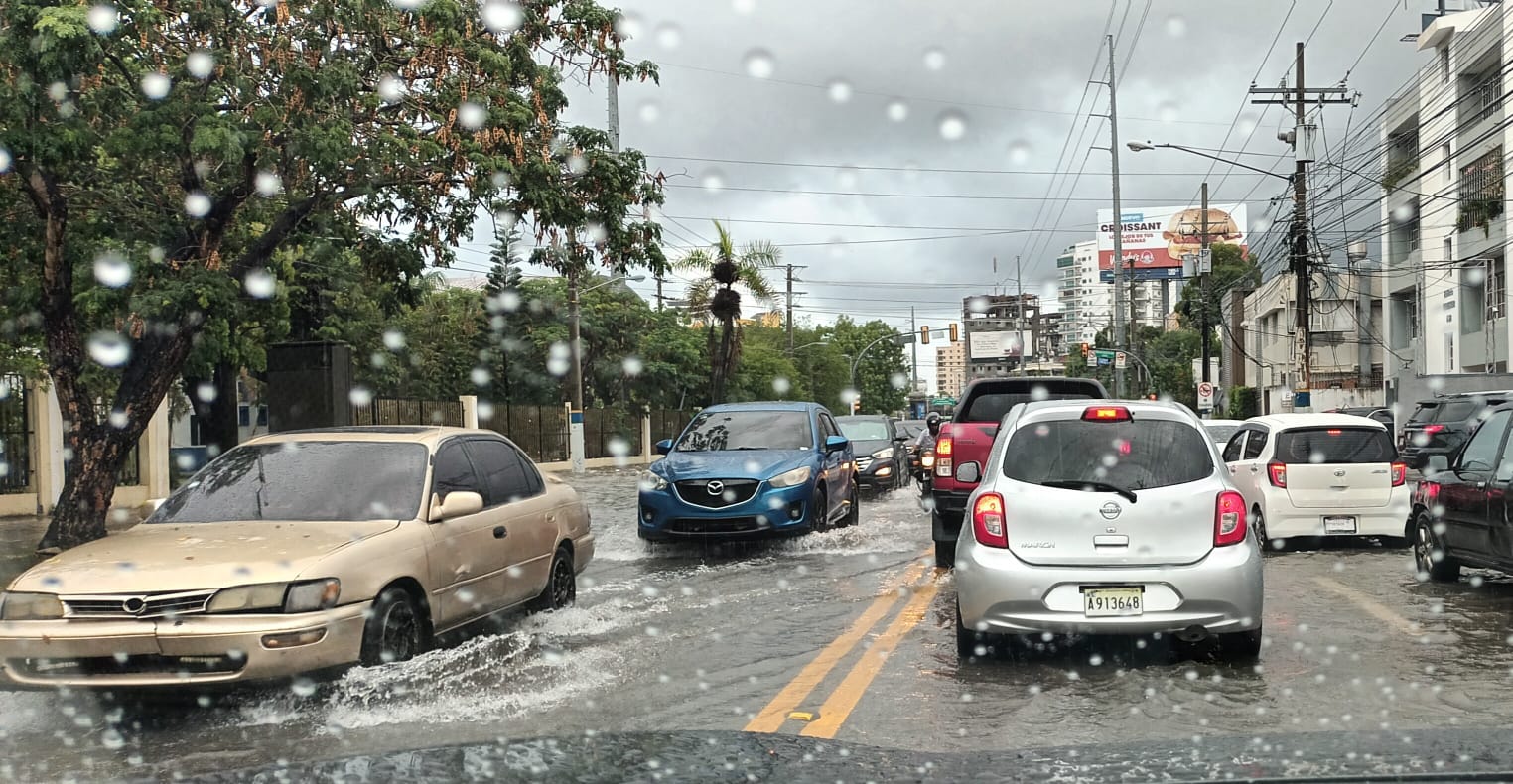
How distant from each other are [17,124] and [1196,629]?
1026 centimetres

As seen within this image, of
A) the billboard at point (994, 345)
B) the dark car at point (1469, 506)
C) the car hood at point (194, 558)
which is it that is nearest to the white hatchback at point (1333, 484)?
the dark car at point (1469, 506)

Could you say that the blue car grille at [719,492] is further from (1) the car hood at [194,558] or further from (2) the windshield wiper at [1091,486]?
(1) the car hood at [194,558]

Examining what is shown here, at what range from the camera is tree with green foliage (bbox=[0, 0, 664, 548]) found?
36.8ft

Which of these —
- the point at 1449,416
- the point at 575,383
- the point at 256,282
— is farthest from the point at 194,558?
the point at 575,383

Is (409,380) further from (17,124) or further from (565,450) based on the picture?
(17,124)

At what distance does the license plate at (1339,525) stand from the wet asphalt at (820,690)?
10.2ft

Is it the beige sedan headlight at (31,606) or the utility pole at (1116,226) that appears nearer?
the beige sedan headlight at (31,606)

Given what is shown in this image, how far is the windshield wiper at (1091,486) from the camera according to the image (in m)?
6.65

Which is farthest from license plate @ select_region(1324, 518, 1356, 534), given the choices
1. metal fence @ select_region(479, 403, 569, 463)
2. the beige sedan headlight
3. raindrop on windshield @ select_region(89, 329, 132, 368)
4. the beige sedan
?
metal fence @ select_region(479, 403, 569, 463)

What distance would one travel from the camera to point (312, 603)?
580cm

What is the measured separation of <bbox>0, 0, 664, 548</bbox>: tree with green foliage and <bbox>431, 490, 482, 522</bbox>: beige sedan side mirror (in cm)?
560

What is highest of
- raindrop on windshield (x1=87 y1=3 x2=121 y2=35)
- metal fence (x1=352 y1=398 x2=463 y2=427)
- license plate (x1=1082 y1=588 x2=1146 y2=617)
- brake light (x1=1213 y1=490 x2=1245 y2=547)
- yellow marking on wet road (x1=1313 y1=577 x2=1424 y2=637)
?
raindrop on windshield (x1=87 y1=3 x2=121 y2=35)

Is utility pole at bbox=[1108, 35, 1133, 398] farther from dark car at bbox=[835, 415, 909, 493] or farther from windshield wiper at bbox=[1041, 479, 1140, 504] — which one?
windshield wiper at bbox=[1041, 479, 1140, 504]

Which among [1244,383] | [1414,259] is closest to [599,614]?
[1414,259]
